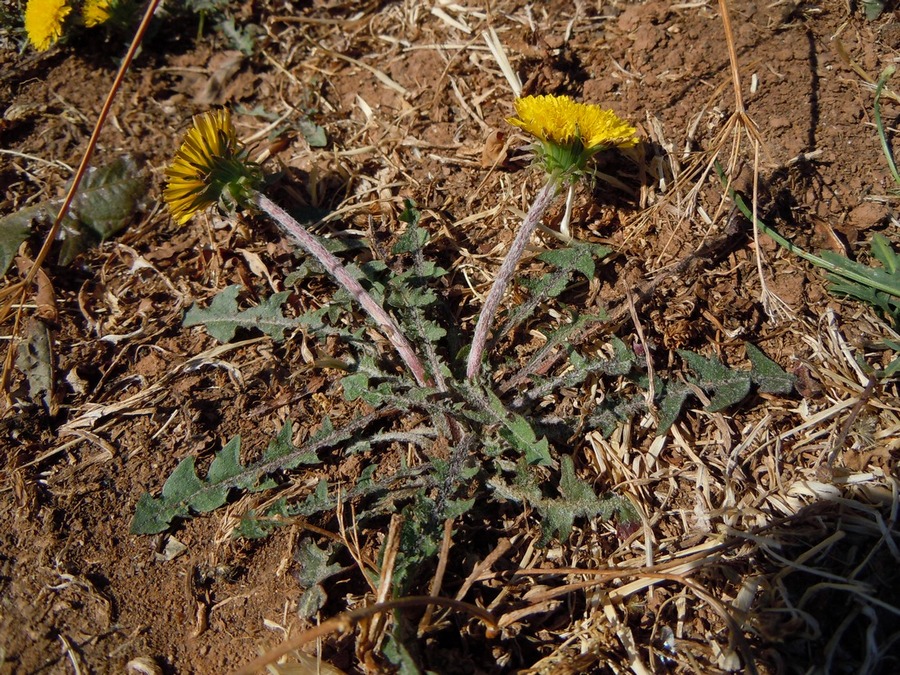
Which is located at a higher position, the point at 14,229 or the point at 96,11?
the point at 96,11

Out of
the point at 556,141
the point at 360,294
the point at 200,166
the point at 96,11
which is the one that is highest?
the point at 96,11

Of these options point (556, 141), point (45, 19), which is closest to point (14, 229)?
point (45, 19)

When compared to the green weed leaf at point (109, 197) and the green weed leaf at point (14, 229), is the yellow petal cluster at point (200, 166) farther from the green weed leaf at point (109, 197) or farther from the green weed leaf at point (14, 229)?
the green weed leaf at point (14, 229)

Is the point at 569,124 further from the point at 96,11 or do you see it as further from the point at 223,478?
the point at 96,11

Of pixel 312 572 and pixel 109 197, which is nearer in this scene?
pixel 312 572

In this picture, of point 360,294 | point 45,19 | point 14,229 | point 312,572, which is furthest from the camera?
point 45,19

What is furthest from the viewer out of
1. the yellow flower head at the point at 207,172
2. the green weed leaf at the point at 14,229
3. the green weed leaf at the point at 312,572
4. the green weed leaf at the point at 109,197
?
the green weed leaf at the point at 109,197

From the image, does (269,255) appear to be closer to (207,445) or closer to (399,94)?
(207,445)

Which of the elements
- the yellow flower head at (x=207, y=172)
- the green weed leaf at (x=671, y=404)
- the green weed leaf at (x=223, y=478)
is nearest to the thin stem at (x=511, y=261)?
the green weed leaf at (x=223, y=478)

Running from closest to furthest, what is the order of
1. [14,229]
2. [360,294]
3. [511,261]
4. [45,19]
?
1. [511,261]
2. [360,294]
3. [14,229]
4. [45,19]
